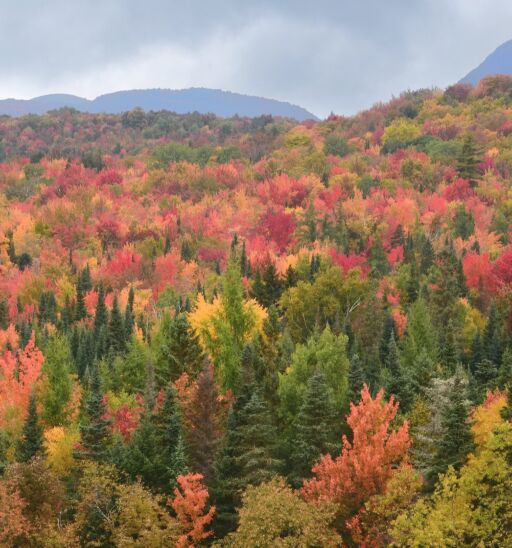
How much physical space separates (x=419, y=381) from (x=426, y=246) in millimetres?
39445

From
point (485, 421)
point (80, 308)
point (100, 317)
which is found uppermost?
point (485, 421)

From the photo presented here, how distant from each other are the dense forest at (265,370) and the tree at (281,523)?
117 mm

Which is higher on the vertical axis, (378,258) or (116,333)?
(378,258)

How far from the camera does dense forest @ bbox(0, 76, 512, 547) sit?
101ft

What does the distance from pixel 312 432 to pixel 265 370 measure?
8734 millimetres

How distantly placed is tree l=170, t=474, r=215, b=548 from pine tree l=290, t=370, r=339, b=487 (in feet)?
19.3

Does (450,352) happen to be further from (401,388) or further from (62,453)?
(62,453)

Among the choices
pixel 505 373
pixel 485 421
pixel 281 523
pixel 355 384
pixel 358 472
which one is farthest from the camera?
pixel 505 373

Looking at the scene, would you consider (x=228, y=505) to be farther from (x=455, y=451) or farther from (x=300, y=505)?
(x=455, y=451)

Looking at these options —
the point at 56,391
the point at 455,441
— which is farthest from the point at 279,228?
the point at 455,441

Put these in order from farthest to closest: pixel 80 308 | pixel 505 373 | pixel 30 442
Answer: pixel 80 308
pixel 505 373
pixel 30 442

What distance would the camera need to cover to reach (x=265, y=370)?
44938 millimetres

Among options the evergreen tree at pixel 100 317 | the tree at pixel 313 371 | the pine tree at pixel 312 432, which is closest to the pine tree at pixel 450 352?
the tree at pixel 313 371

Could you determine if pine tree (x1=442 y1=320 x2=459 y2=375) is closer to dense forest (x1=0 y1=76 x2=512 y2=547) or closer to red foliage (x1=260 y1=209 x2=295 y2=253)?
dense forest (x1=0 y1=76 x2=512 y2=547)
